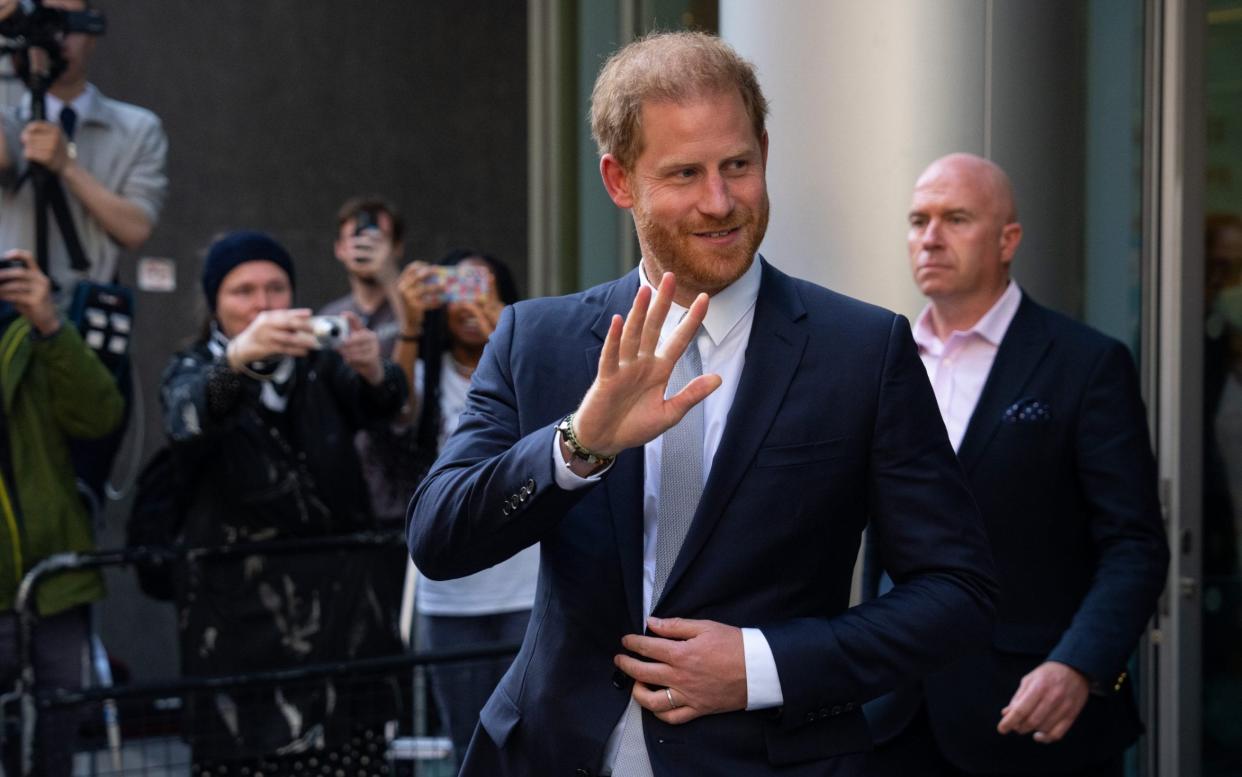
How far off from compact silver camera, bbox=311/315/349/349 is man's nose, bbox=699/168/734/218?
2.57 metres

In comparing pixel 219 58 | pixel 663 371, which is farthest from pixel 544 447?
pixel 219 58

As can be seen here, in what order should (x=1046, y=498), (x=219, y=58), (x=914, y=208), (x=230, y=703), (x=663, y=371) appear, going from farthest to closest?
(x=219, y=58) → (x=230, y=703) → (x=914, y=208) → (x=1046, y=498) → (x=663, y=371)

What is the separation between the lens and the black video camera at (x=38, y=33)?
5301mm

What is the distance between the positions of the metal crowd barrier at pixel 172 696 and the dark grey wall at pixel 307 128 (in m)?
3.28

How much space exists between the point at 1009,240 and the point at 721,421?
69.1 inches

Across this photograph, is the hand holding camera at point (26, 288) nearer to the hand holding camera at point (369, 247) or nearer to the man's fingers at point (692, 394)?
the hand holding camera at point (369, 247)

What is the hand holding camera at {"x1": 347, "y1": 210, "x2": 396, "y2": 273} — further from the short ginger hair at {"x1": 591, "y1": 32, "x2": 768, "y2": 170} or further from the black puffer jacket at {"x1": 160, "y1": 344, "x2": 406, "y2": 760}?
the short ginger hair at {"x1": 591, "y1": 32, "x2": 768, "y2": 170}

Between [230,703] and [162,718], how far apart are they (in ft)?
0.63

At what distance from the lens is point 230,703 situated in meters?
4.50

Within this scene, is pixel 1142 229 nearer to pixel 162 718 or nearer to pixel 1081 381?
pixel 1081 381

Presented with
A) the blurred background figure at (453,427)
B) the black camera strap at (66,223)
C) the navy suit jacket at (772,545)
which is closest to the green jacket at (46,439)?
the black camera strap at (66,223)

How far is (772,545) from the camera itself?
7.41 feet

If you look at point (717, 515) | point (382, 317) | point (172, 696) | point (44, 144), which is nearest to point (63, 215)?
point (44, 144)

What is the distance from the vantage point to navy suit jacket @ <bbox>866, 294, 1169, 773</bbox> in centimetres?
349
